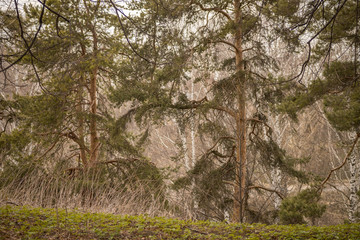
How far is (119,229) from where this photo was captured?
4.09 meters

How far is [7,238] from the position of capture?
3.41 m

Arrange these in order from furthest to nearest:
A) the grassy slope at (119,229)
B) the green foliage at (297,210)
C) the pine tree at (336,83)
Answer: the green foliage at (297,210) → the pine tree at (336,83) → the grassy slope at (119,229)

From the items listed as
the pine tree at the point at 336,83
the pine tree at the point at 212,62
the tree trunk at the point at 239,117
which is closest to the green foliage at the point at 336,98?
the pine tree at the point at 336,83

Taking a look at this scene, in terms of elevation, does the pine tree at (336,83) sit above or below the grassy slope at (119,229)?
above

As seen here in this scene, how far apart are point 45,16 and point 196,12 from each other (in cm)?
423

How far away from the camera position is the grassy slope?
12.5 feet

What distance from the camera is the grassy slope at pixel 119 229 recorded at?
3.79m

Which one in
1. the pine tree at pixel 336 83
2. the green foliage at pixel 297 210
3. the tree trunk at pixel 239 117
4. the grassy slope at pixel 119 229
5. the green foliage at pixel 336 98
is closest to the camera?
the grassy slope at pixel 119 229

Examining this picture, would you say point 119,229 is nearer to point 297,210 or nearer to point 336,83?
point 297,210

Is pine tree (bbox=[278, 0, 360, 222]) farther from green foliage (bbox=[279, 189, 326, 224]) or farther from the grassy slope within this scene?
the grassy slope

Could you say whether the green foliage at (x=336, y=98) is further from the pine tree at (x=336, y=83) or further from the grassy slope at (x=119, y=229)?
the grassy slope at (x=119, y=229)

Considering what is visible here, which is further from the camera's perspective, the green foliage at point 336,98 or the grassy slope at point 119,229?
the green foliage at point 336,98

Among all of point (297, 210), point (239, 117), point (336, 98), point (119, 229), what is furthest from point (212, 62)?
point (119, 229)

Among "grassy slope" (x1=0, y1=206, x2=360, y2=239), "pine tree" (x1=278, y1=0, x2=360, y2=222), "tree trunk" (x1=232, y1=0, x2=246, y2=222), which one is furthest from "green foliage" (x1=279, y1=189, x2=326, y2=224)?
"grassy slope" (x1=0, y1=206, x2=360, y2=239)
